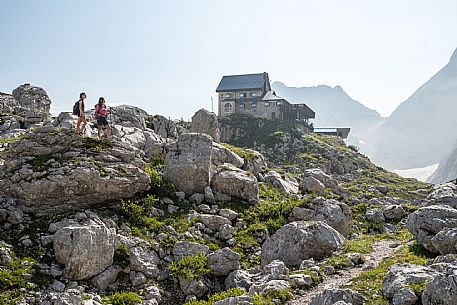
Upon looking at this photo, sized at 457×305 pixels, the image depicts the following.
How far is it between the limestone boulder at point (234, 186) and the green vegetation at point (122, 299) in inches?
436

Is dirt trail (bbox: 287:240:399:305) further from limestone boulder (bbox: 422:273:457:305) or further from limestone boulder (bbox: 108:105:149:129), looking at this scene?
limestone boulder (bbox: 108:105:149:129)

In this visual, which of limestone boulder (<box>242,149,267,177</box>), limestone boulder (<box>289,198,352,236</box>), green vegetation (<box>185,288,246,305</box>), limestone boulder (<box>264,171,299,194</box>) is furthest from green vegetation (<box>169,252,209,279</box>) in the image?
limestone boulder (<box>264,171,299,194</box>)

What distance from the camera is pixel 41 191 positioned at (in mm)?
17641

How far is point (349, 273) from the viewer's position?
14766 millimetres

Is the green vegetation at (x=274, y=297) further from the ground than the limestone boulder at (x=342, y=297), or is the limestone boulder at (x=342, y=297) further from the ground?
the limestone boulder at (x=342, y=297)

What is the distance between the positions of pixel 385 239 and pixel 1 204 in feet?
72.1

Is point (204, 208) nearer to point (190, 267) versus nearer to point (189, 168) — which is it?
point (189, 168)

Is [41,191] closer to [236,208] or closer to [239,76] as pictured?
[236,208]

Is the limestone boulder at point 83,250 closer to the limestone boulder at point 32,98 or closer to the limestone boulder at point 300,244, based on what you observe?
the limestone boulder at point 300,244

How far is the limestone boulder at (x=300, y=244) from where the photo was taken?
16719mm

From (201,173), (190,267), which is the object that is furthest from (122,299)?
(201,173)

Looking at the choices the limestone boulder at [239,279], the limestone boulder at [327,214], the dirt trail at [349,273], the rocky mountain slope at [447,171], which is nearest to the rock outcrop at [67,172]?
the limestone boulder at [239,279]

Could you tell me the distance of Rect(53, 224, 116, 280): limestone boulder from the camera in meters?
14.5

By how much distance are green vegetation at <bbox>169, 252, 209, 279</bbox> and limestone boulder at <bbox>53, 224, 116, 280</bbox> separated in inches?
115
